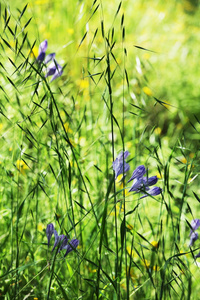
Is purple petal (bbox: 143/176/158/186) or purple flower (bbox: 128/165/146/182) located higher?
purple flower (bbox: 128/165/146/182)

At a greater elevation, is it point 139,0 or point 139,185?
point 139,0

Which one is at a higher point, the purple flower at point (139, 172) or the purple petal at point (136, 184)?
the purple flower at point (139, 172)

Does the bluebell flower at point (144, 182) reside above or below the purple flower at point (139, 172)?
below

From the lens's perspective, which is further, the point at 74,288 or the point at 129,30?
the point at 129,30

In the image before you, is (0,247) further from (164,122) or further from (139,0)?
(139,0)

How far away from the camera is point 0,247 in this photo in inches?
47.7

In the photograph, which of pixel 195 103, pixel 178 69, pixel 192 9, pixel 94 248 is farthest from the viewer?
pixel 192 9

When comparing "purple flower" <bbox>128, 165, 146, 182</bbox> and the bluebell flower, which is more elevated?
"purple flower" <bbox>128, 165, 146, 182</bbox>

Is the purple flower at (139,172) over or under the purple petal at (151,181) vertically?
over

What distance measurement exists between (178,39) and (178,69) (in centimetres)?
76

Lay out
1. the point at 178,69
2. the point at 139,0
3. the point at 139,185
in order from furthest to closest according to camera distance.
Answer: the point at 139,0
the point at 178,69
the point at 139,185

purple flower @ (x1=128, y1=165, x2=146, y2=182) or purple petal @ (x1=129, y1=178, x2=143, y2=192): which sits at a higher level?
purple flower @ (x1=128, y1=165, x2=146, y2=182)

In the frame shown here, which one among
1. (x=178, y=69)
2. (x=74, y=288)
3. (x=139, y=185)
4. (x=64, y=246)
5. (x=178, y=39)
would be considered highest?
(x=178, y=39)

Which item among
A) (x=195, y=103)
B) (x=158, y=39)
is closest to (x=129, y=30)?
(x=158, y=39)
